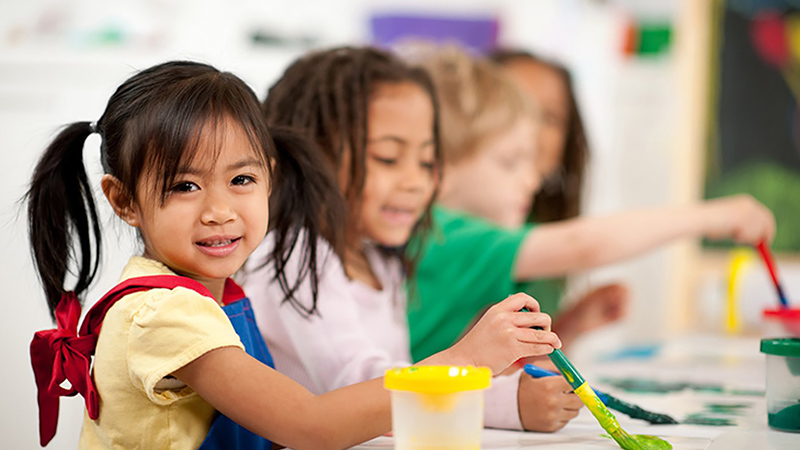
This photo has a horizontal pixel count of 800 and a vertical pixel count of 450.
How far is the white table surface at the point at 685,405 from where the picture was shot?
0.68 metres

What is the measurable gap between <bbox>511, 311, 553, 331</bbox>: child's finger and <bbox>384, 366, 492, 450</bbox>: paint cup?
78mm

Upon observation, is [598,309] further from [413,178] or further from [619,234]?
[413,178]

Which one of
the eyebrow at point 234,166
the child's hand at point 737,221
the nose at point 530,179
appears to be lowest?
the child's hand at point 737,221

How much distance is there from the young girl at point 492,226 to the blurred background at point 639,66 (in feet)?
1.49

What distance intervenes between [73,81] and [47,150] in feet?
2.50

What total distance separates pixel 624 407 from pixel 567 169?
932 millimetres

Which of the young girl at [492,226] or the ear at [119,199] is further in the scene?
the young girl at [492,226]

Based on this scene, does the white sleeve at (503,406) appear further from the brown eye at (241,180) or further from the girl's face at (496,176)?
the girl's face at (496,176)

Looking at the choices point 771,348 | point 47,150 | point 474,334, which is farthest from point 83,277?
point 771,348

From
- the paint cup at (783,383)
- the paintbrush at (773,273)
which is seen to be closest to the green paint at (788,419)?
the paint cup at (783,383)

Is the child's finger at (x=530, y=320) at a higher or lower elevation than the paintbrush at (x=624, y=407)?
higher

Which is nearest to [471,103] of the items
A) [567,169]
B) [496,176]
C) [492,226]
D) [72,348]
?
[496,176]

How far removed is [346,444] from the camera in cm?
60

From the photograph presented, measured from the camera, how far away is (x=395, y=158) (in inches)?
38.0
